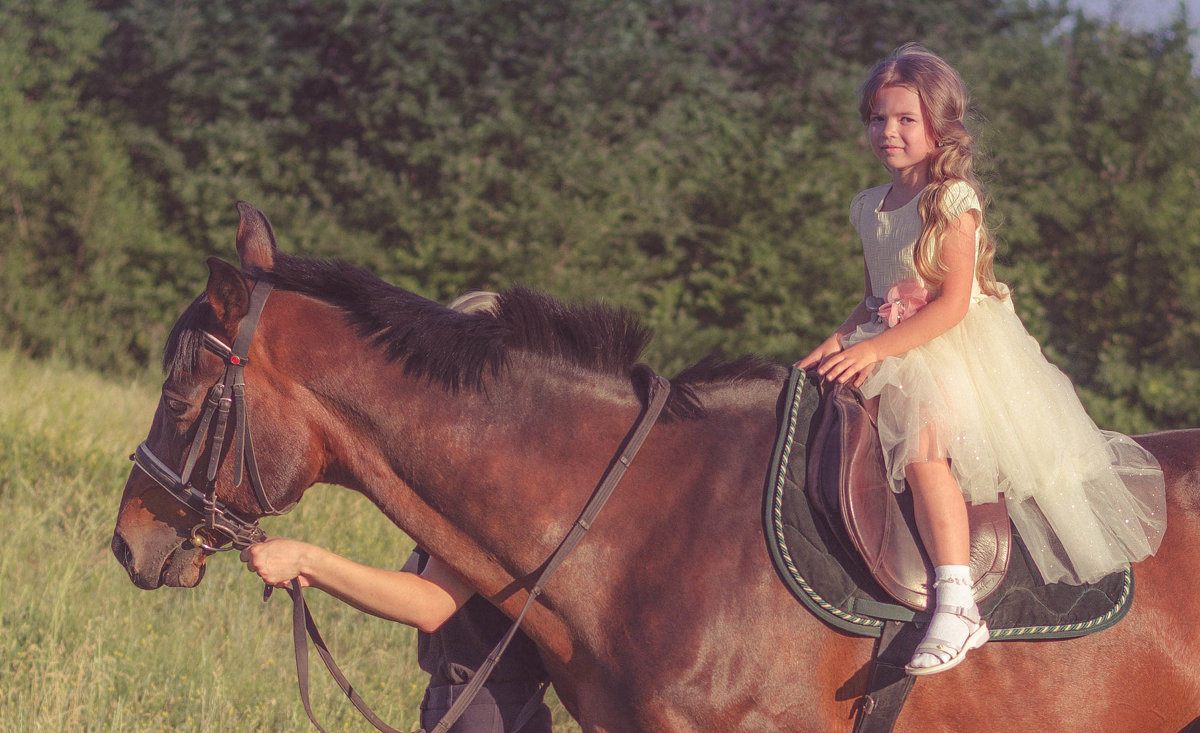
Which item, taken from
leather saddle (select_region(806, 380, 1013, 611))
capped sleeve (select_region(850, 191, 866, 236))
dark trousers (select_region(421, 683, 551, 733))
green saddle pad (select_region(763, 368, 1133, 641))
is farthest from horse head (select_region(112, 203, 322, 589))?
capped sleeve (select_region(850, 191, 866, 236))

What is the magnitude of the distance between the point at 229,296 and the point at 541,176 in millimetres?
9111

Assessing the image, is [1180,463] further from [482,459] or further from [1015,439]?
[482,459]

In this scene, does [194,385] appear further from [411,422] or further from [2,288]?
[2,288]

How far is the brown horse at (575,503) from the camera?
242cm

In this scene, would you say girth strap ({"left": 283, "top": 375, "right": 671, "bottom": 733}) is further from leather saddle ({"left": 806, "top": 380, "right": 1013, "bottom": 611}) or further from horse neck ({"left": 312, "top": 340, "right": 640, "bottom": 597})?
leather saddle ({"left": 806, "top": 380, "right": 1013, "bottom": 611})

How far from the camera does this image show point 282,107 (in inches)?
474

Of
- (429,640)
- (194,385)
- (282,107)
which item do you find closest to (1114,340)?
(282,107)

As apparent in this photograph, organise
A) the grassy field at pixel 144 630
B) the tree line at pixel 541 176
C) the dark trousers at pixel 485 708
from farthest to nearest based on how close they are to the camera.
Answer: the tree line at pixel 541 176
the grassy field at pixel 144 630
the dark trousers at pixel 485 708

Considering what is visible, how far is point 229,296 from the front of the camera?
2.51 metres

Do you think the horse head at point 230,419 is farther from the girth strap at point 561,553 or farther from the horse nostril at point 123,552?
the girth strap at point 561,553

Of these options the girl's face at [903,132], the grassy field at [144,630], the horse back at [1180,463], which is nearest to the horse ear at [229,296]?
the girl's face at [903,132]

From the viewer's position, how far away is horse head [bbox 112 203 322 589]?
2498 mm

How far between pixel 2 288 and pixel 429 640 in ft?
34.1

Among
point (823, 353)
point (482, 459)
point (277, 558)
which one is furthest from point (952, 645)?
point (277, 558)
